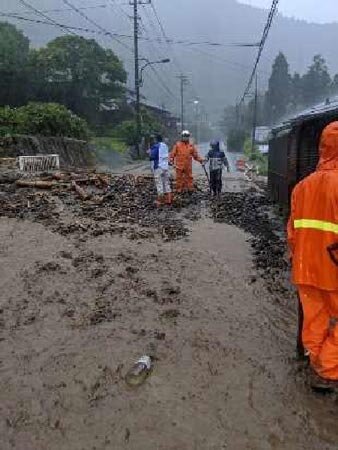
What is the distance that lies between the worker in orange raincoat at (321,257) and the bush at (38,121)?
21963mm

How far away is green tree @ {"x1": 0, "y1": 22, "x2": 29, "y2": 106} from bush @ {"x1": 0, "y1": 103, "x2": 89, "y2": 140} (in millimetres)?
7754

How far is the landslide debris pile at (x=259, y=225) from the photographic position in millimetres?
8156

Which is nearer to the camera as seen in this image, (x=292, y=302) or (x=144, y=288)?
(x=292, y=302)

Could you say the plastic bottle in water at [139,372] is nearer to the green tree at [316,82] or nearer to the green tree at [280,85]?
the green tree at [316,82]

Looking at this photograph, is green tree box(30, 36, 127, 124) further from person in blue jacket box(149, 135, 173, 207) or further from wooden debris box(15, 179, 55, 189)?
person in blue jacket box(149, 135, 173, 207)

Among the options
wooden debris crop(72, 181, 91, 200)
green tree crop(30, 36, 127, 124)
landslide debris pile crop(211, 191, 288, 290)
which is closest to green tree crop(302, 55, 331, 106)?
green tree crop(30, 36, 127, 124)

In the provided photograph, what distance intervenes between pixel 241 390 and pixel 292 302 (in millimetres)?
2403

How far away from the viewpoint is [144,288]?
7.00 m

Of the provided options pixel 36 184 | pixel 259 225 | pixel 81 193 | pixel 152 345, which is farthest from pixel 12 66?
pixel 152 345

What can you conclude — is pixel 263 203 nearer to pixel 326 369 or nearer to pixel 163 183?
pixel 163 183

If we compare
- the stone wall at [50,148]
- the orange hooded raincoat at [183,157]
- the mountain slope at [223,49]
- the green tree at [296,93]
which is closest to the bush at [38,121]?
the stone wall at [50,148]

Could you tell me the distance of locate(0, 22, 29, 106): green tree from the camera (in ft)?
119

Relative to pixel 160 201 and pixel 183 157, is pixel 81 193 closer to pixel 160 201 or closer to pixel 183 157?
pixel 160 201

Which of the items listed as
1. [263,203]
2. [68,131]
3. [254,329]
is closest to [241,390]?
[254,329]
